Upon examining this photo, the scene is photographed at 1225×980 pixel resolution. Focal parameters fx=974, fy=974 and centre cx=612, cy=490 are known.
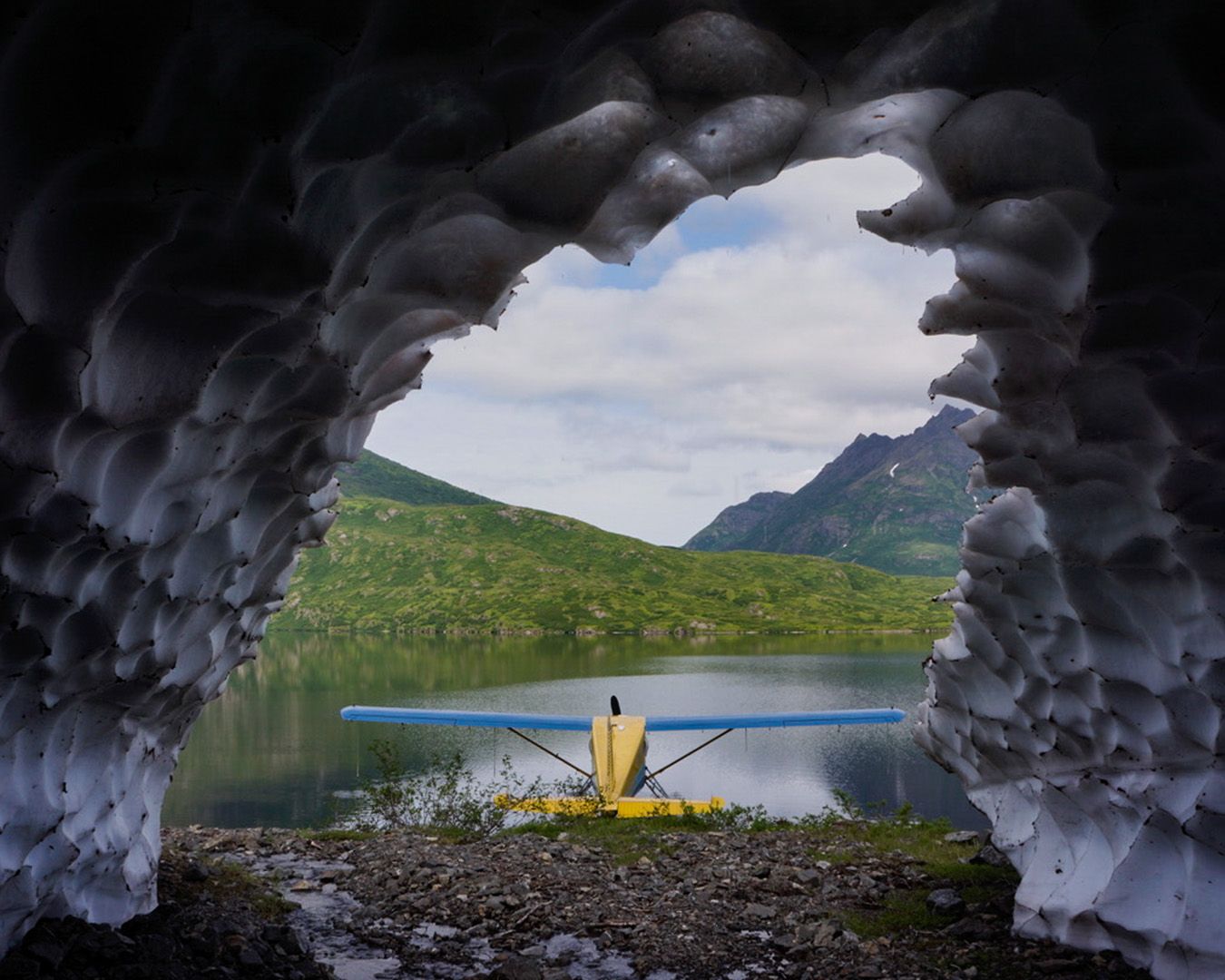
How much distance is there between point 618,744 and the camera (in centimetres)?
2378

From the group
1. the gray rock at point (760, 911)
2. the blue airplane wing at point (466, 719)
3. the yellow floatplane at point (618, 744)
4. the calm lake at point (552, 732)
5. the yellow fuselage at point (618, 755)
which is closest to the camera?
the gray rock at point (760, 911)

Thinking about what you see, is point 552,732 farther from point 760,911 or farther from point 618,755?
point 760,911

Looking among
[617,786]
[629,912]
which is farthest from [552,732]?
[629,912]

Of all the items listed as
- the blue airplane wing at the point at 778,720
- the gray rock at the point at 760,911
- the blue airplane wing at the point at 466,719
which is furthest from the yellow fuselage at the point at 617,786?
the gray rock at the point at 760,911

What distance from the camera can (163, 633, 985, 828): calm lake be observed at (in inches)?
1318

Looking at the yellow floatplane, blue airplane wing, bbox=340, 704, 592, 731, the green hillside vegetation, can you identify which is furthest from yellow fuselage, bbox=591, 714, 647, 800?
the green hillside vegetation

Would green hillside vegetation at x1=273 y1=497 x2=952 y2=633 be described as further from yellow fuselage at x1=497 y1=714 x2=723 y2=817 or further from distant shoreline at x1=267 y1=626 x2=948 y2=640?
yellow fuselage at x1=497 y1=714 x2=723 y2=817

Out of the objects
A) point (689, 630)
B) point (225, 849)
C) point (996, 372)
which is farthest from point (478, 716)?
point (689, 630)

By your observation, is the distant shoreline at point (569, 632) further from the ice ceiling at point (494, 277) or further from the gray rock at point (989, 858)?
the ice ceiling at point (494, 277)

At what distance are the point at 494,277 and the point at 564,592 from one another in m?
166

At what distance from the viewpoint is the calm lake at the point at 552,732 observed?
33.5 m

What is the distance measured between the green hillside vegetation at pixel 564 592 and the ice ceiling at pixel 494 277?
139678 mm

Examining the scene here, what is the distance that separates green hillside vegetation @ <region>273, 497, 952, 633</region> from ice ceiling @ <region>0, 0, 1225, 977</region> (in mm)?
139678

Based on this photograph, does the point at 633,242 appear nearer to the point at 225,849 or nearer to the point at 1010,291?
the point at 1010,291
